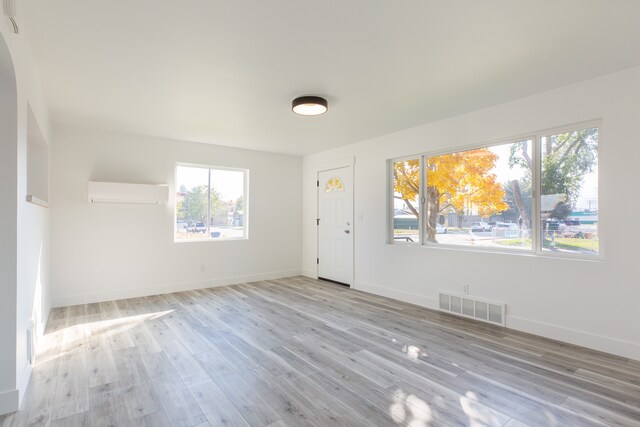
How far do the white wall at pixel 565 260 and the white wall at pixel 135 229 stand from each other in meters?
2.64

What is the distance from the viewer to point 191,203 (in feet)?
17.6

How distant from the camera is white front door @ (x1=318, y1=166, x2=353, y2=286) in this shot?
549cm

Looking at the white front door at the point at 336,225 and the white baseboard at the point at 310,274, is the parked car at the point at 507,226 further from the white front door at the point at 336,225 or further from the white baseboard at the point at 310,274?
the white baseboard at the point at 310,274

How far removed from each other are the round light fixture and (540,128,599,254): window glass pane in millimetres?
2324

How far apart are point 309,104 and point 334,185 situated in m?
2.63

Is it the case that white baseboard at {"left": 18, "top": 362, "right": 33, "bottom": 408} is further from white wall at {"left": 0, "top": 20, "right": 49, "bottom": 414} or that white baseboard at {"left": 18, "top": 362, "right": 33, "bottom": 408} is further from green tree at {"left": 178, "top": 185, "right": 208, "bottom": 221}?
green tree at {"left": 178, "top": 185, "right": 208, "bottom": 221}

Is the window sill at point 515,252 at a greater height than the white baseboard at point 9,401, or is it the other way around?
the window sill at point 515,252

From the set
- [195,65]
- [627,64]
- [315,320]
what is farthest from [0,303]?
[627,64]

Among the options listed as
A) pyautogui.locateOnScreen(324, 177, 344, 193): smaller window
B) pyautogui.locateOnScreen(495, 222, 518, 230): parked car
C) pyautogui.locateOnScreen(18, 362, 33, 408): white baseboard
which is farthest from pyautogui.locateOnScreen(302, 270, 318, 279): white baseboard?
pyautogui.locateOnScreen(18, 362, 33, 408): white baseboard

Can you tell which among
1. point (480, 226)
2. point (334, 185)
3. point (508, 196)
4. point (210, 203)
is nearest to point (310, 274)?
point (334, 185)

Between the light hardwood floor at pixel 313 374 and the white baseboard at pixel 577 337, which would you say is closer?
the light hardwood floor at pixel 313 374

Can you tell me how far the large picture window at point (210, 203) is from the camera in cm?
528

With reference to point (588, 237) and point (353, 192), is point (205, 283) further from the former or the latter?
point (588, 237)

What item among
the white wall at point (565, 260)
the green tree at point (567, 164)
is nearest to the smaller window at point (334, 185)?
the white wall at point (565, 260)
